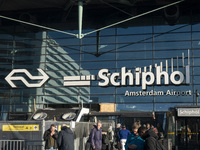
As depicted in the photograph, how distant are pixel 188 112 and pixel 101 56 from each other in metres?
13.7

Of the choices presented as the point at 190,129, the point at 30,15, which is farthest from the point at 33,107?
the point at 190,129

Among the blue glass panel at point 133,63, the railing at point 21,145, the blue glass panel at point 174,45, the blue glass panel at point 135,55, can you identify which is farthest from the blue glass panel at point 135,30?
the railing at point 21,145

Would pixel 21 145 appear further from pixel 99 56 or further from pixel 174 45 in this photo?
pixel 174 45

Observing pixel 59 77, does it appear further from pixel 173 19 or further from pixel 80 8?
pixel 173 19

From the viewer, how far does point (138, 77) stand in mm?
32281

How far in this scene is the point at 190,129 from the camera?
22.0 metres

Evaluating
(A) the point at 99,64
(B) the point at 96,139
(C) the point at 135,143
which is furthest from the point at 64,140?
(A) the point at 99,64

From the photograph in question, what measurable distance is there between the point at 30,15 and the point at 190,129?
792 inches

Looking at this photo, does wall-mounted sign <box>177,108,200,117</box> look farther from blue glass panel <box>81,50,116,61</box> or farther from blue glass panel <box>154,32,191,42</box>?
blue glass panel <box>81,50,116,61</box>

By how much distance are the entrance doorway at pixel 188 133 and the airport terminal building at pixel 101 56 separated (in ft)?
29.6

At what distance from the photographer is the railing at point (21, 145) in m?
13.4

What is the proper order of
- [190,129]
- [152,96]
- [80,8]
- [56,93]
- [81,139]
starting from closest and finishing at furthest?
[81,139] → [190,129] → [80,8] → [152,96] → [56,93]

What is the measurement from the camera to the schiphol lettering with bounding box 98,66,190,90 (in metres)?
31.2

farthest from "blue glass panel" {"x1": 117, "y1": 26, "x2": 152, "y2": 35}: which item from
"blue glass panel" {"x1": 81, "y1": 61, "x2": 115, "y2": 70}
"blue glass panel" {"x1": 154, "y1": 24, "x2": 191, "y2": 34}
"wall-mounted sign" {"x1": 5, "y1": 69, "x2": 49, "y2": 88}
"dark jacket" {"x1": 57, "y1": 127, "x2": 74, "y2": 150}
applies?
"dark jacket" {"x1": 57, "y1": 127, "x2": 74, "y2": 150}
